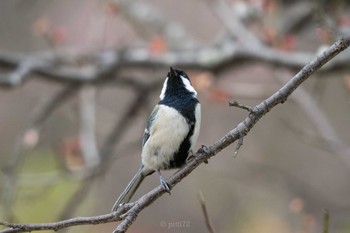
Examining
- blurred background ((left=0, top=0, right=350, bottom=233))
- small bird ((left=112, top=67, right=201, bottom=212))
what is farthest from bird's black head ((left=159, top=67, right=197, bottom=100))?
blurred background ((left=0, top=0, right=350, bottom=233))

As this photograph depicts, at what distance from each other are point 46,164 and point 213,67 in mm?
2605

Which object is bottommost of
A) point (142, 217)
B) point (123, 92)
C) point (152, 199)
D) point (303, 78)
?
point (152, 199)

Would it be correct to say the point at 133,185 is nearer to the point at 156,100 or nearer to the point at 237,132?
the point at 237,132

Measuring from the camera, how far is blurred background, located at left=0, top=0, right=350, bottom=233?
4.40m

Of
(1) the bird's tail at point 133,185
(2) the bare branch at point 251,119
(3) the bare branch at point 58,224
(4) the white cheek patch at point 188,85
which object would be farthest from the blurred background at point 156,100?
(3) the bare branch at point 58,224

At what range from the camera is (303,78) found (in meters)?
2.03

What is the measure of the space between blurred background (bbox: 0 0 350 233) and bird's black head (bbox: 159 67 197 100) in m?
0.63

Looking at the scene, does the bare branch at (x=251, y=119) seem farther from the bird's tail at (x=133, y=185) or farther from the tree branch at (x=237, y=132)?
the bird's tail at (x=133, y=185)

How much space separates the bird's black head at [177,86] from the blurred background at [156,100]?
63 cm

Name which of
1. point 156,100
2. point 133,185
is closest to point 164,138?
point 133,185

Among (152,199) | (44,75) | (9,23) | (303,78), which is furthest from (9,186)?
(9,23)

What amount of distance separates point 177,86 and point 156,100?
3.66 meters

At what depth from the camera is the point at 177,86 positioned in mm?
2768

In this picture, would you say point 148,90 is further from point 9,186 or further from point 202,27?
point 202,27
